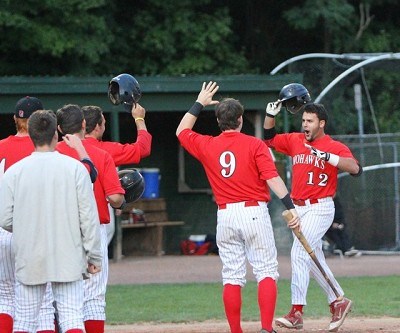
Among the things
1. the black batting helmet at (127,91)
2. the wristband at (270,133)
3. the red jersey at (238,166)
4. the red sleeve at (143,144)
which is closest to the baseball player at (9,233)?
the red sleeve at (143,144)

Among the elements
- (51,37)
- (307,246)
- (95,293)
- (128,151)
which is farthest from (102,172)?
(51,37)

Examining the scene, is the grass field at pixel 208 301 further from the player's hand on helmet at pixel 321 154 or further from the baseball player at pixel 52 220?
the baseball player at pixel 52 220

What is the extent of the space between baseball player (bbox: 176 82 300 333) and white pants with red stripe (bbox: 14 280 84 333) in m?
2.19

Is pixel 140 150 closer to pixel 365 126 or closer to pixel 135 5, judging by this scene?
pixel 365 126

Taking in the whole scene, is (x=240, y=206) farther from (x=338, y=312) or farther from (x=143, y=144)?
(x=338, y=312)

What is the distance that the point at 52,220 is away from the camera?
683 cm

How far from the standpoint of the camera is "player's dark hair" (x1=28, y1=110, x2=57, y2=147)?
6891 mm

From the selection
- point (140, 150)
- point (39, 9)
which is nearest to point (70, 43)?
point (39, 9)

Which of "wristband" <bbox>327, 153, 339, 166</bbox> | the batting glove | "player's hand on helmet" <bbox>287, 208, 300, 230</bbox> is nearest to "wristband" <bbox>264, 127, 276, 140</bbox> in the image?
the batting glove

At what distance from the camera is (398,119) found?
2072 centimetres

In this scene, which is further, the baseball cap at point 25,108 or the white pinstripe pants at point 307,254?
the white pinstripe pants at point 307,254

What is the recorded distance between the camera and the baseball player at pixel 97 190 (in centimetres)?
→ 787

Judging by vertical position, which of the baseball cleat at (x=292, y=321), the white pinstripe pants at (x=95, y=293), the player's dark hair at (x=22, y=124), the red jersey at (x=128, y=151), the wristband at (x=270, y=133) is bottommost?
the baseball cleat at (x=292, y=321)

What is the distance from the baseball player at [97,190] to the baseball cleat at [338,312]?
7.80 feet
